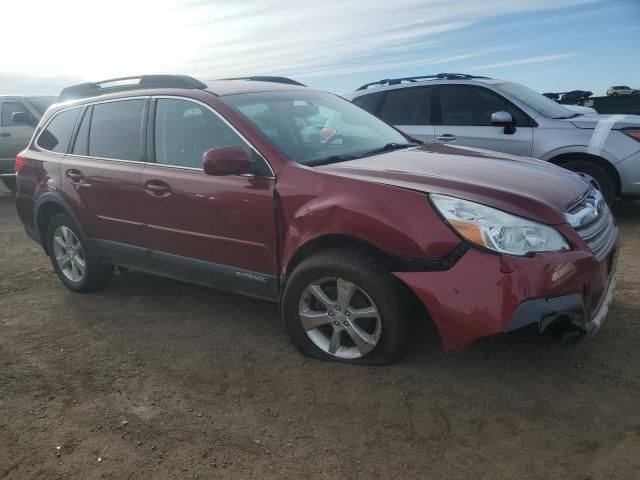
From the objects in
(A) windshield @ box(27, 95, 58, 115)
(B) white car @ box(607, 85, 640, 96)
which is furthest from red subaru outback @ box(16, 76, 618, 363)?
(B) white car @ box(607, 85, 640, 96)

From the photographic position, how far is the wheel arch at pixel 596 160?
6129mm

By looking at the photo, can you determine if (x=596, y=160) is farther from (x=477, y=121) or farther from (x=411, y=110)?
(x=411, y=110)

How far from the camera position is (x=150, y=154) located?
400cm

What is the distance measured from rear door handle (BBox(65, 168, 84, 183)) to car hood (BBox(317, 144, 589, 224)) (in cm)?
226

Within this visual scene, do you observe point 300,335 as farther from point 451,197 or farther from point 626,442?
point 626,442

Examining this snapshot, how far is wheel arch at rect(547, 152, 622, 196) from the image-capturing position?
6.13 meters

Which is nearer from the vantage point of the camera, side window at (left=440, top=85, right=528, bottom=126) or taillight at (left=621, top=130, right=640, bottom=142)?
taillight at (left=621, top=130, right=640, bottom=142)

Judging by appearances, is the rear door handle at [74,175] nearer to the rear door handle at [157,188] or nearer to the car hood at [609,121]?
the rear door handle at [157,188]

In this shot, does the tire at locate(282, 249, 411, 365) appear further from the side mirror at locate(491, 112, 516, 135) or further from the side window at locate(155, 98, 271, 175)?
the side mirror at locate(491, 112, 516, 135)

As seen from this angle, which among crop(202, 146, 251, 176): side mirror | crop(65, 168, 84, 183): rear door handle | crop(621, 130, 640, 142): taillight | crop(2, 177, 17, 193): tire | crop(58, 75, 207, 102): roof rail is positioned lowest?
crop(2, 177, 17, 193): tire

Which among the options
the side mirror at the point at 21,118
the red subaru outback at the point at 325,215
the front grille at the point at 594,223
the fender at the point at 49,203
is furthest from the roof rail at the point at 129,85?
the side mirror at the point at 21,118

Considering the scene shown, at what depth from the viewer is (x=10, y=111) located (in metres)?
10.8

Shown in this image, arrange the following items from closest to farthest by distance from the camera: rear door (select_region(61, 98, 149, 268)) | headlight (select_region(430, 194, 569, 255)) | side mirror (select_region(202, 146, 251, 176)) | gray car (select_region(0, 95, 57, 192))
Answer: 1. headlight (select_region(430, 194, 569, 255))
2. side mirror (select_region(202, 146, 251, 176))
3. rear door (select_region(61, 98, 149, 268))
4. gray car (select_region(0, 95, 57, 192))

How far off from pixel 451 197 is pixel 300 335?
3.97 feet
